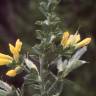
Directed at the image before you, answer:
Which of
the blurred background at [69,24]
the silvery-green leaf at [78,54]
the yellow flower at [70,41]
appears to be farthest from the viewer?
the blurred background at [69,24]

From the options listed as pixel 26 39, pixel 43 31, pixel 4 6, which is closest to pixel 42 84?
pixel 43 31

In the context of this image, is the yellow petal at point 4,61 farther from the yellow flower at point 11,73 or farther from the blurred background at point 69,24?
the blurred background at point 69,24

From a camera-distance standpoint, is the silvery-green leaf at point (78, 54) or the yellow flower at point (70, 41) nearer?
the yellow flower at point (70, 41)

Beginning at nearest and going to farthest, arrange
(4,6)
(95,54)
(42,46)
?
(42,46)
(95,54)
(4,6)

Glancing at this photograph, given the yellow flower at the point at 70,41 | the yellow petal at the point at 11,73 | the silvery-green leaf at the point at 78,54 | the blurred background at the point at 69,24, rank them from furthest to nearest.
A: the blurred background at the point at 69,24 < the silvery-green leaf at the point at 78,54 < the yellow flower at the point at 70,41 < the yellow petal at the point at 11,73

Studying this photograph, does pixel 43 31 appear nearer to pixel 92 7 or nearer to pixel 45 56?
pixel 45 56

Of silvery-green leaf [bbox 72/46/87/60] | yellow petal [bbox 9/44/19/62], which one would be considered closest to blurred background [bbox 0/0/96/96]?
silvery-green leaf [bbox 72/46/87/60]

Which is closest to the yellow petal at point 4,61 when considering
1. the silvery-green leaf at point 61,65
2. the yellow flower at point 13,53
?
the yellow flower at point 13,53

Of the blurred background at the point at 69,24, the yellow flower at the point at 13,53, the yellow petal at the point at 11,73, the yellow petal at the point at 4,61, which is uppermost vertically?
the blurred background at the point at 69,24
